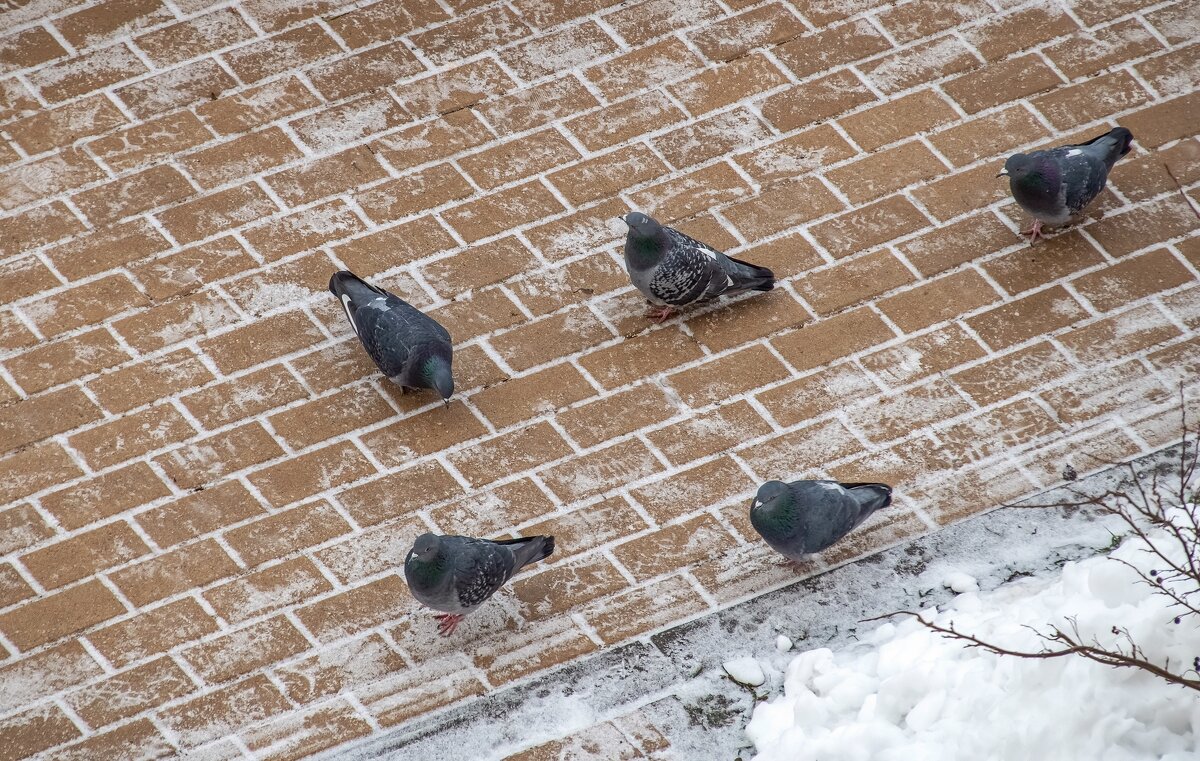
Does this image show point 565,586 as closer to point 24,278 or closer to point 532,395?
point 532,395

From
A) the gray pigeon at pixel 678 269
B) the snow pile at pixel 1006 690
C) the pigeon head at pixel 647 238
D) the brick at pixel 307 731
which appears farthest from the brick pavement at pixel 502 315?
the snow pile at pixel 1006 690

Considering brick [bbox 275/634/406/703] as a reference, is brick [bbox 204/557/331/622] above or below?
above

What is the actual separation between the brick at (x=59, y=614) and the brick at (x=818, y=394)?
7.24 ft

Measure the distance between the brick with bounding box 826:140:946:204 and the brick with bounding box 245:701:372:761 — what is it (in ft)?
8.67

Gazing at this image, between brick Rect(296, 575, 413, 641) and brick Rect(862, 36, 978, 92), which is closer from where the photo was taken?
brick Rect(296, 575, 413, 641)

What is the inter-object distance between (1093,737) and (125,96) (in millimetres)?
4311

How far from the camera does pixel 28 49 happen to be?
5633 millimetres

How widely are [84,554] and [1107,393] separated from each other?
3389 millimetres

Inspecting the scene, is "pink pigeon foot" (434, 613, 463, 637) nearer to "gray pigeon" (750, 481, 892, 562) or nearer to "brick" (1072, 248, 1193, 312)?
"gray pigeon" (750, 481, 892, 562)

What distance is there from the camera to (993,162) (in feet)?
17.2

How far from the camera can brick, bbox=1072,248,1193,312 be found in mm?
4832

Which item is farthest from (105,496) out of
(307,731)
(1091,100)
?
(1091,100)

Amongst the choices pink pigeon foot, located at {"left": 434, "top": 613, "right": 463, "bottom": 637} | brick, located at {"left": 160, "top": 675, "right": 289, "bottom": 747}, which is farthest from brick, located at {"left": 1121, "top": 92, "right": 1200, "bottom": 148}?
brick, located at {"left": 160, "top": 675, "right": 289, "bottom": 747}

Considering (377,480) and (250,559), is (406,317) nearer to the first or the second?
(377,480)
